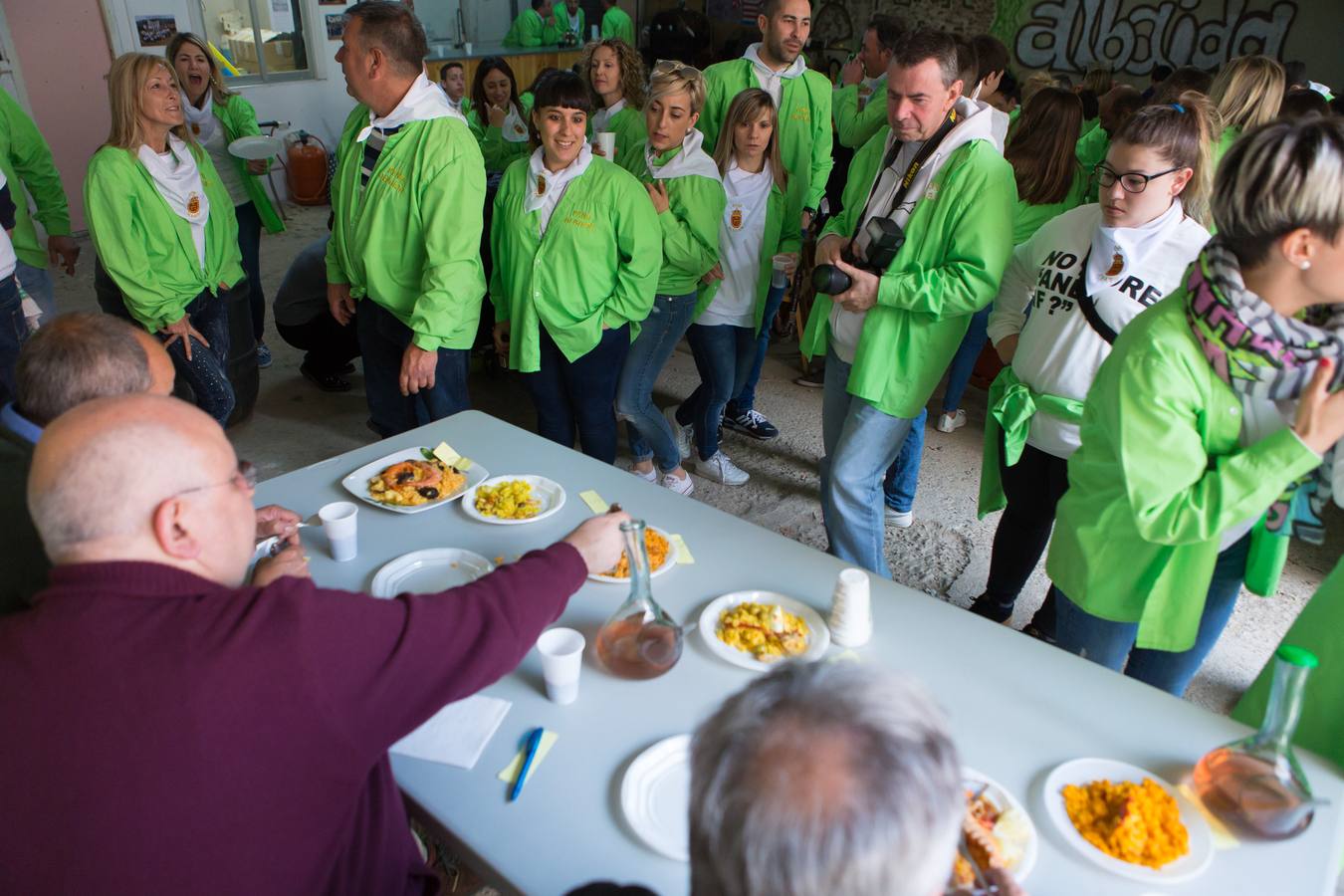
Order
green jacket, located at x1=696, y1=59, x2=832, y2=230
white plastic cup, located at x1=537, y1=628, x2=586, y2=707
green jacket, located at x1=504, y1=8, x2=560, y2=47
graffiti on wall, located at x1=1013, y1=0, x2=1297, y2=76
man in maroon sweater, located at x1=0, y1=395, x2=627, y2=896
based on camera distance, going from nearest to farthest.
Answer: man in maroon sweater, located at x1=0, y1=395, x2=627, y2=896 → white plastic cup, located at x1=537, y1=628, x2=586, y2=707 → green jacket, located at x1=696, y1=59, x2=832, y2=230 → graffiti on wall, located at x1=1013, y1=0, x2=1297, y2=76 → green jacket, located at x1=504, y1=8, x2=560, y2=47

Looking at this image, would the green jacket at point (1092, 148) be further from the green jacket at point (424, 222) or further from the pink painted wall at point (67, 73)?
the pink painted wall at point (67, 73)

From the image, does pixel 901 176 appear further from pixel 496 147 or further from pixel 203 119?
pixel 203 119

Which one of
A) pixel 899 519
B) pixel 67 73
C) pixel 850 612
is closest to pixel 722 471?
pixel 899 519

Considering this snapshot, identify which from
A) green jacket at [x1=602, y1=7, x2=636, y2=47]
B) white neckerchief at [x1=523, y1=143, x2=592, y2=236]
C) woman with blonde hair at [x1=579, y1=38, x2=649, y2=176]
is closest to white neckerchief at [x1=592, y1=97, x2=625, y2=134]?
woman with blonde hair at [x1=579, y1=38, x2=649, y2=176]

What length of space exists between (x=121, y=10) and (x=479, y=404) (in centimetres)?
488

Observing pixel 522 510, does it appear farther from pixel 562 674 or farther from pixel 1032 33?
pixel 1032 33

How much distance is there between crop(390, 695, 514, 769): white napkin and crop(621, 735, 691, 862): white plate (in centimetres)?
25

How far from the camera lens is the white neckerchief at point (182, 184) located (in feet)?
10.5

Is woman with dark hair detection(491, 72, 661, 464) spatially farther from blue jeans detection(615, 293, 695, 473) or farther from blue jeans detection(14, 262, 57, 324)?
blue jeans detection(14, 262, 57, 324)

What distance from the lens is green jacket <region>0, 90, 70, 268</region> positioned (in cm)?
337

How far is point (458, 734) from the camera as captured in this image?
1.37m

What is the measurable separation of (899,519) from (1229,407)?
1.95 metres

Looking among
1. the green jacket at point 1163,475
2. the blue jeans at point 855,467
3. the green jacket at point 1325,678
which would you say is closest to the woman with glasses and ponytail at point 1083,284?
the blue jeans at point 855,467

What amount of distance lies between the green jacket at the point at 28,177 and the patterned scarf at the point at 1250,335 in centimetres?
388
